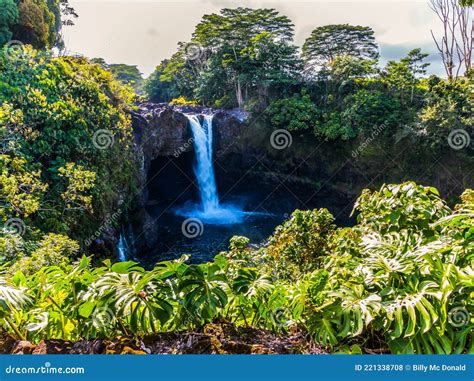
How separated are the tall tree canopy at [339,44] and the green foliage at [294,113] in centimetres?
331

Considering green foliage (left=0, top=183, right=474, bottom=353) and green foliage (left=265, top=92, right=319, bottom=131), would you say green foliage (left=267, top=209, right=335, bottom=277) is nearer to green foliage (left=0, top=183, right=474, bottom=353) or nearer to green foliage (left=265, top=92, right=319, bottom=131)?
green foliage (left=0, top=183, right=474, bottom=353)

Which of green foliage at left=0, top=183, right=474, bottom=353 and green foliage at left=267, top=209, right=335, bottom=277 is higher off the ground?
green foliage at left=0, top=183, right=474, bottom=353

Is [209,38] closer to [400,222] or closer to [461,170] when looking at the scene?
[461,170]

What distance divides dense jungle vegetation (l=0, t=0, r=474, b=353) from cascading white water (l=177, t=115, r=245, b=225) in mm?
2752

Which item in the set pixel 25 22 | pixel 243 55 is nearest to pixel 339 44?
pixel 243 55

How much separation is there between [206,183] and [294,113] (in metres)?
5.53

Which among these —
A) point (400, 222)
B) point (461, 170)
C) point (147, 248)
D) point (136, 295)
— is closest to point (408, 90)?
point (461, 170)

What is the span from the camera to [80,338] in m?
A: 1.48

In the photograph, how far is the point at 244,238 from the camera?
Result: 15.7 feet

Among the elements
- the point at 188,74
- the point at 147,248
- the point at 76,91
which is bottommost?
the point at 147,248

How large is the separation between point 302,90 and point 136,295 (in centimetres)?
1762

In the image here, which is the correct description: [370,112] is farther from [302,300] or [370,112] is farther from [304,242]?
[302,300]

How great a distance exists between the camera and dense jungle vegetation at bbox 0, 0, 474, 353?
1.36m

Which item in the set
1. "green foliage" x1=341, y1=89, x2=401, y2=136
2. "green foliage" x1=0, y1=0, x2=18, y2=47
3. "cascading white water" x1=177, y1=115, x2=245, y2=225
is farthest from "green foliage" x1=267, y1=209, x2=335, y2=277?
"green foliage" x1=341, y1=89, x2=401, y2=136
